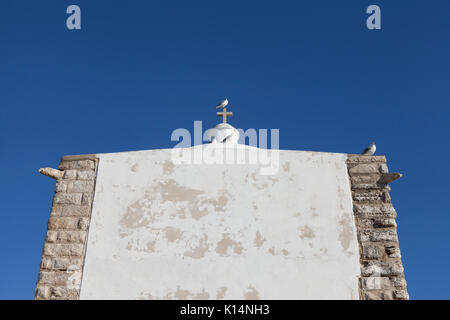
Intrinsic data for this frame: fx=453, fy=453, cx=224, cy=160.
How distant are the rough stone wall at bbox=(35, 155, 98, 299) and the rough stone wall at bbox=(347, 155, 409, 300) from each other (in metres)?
3.61

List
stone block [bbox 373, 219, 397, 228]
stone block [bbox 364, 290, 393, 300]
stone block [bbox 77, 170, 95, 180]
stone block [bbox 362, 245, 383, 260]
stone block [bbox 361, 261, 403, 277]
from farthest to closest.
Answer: stone block [bbox 77, 170, 95, 180]
stone block [bbox 373, 219, 397, 228]
stone block [bbox 362, 245, 383, 260]
stone block [bbox 361, 261, 403, 277]
stone block [bbox 364, 290, 393, 300]

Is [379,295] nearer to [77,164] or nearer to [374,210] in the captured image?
[374,210]

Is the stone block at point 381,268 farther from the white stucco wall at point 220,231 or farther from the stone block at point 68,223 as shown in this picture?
the stone block at point 68,223

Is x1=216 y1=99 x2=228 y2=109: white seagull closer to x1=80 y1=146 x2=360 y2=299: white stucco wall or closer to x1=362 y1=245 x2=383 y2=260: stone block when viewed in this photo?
x1=80 y1=146 x2=360 y2=299: white stucco wall

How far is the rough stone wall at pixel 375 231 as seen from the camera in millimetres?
5520

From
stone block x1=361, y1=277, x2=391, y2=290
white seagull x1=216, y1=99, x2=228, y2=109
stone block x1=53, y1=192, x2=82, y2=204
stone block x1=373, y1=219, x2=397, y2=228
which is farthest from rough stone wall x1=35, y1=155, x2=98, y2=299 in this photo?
stone block x1=373, y1=219, x2=397, y2=228

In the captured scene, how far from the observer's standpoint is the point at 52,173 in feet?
20.8

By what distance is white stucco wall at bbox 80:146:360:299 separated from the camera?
561 centimetres

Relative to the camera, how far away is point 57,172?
641cm

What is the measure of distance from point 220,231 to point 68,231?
2.04 metres

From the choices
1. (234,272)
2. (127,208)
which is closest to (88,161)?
(127,208)

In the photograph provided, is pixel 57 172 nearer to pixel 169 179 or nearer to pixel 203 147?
pixel 169 179
